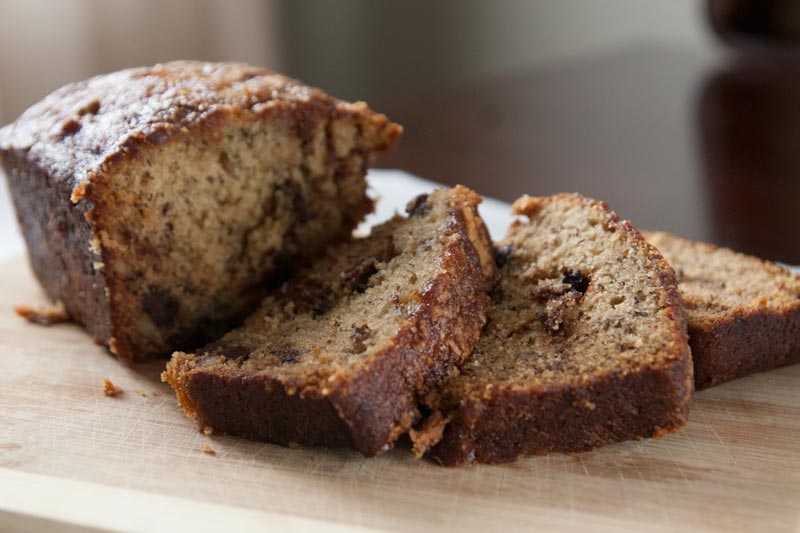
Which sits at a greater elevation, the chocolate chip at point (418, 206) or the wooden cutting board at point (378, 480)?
the chocolate chip at point (418, 206)

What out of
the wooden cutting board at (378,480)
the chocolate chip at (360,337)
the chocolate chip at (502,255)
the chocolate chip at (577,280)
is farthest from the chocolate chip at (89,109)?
the chocolate chip at (577,280)

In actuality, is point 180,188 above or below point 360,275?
A: above

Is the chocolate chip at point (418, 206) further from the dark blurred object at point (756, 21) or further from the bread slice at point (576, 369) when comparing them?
the dark blurred object at point (756, 21)

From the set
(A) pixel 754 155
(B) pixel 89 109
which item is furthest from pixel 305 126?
(A) pixel 754 155

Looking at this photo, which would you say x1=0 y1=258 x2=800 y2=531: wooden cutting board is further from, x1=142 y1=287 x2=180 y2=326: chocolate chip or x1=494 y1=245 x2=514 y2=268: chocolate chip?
x1=494 y1=245 x2=514 y2=268: chocolate chip

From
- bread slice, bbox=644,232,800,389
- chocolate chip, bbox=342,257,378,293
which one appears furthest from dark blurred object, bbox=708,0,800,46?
chocolate chip, bbox=342,257,378,293

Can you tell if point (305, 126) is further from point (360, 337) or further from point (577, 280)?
point (577, 280)
